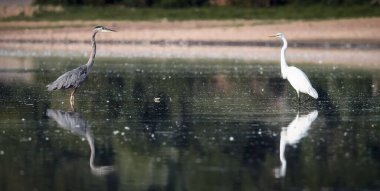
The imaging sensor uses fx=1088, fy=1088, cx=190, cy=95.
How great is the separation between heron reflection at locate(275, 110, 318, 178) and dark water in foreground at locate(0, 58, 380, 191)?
0.05 feet

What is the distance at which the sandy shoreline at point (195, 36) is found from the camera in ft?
115

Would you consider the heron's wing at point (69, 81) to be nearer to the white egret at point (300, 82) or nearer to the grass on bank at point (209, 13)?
the white egret at point (300, 82)

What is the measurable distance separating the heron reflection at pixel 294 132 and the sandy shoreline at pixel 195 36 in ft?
55.8

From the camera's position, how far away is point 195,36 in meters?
41.1

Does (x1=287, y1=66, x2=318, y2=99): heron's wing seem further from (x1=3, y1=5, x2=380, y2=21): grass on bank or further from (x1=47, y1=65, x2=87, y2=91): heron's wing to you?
(x1=3, y1=5, x2=380, y2=21): grass on bank

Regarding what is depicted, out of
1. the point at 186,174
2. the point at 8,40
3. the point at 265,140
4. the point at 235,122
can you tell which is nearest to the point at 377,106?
the point at 235,122

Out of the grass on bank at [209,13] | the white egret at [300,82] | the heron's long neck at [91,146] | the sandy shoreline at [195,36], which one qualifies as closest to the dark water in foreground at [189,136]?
the heron's long neck at [91,146]

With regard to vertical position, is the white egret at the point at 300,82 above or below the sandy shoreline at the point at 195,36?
above

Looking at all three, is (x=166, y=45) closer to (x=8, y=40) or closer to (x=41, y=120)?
(x=8, y=40)

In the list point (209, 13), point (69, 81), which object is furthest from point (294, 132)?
point (209, 13)

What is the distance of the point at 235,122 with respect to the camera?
48.3ft

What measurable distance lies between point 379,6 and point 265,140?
3391 cm

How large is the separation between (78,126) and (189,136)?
175cm

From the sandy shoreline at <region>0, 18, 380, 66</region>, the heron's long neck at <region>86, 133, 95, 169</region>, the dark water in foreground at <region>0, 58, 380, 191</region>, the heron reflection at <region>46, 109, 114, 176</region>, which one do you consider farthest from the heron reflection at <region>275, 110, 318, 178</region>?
the sandy shoreline at <region>0, 18, 380, 66</region>
